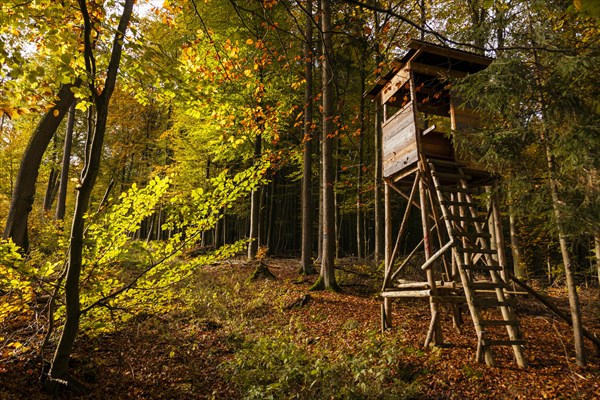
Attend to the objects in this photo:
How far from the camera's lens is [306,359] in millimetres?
6469

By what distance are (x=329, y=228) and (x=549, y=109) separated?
6.57 m

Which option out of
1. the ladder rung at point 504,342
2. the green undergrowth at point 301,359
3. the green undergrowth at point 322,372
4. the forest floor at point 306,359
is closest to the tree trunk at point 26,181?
the forest floor at point 306,359

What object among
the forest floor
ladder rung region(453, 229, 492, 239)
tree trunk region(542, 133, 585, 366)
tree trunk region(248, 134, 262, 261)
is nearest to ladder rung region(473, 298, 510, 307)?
the forest floor

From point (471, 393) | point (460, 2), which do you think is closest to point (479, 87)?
point (471, 393)

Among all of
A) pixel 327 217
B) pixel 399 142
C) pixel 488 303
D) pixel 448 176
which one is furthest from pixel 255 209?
pixel 488 303

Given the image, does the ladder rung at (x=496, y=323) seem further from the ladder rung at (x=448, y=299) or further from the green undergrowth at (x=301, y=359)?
the green undergrowth at (x=301, y=359)

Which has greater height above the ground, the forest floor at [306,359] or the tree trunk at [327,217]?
the tree trunk at [327,217]

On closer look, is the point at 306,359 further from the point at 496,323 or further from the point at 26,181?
the point at 26,181

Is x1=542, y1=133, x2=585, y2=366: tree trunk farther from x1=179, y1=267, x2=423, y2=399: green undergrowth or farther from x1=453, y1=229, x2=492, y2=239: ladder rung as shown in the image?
x1=179, y1=267, x2=423, y2=399: green undergrowth

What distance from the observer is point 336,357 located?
662cm

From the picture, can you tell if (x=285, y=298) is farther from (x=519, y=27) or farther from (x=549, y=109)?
(x=519, y=27)

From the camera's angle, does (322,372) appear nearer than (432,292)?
Yes

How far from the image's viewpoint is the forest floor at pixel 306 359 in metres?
5.34

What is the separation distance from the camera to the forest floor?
5344 millimetres
